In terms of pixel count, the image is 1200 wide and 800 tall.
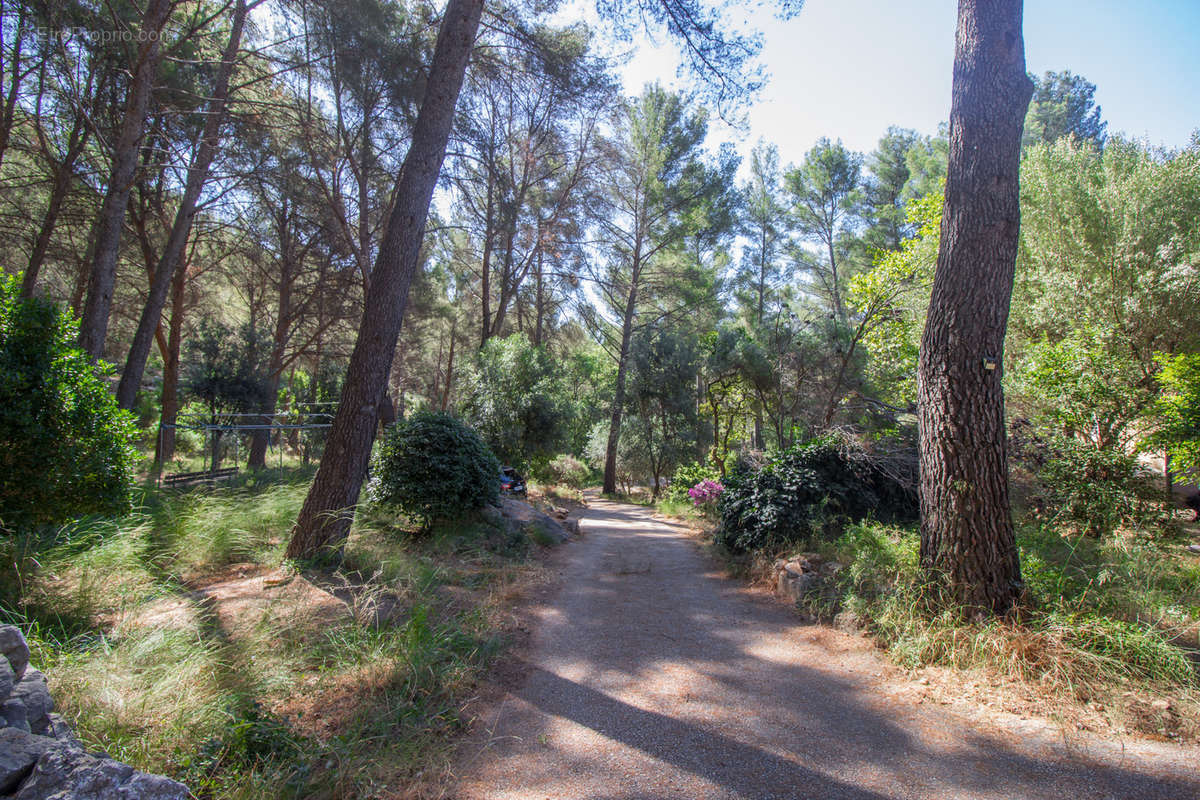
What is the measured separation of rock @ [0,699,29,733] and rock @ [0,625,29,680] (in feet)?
0.78

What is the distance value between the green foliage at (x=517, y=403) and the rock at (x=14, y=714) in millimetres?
12156

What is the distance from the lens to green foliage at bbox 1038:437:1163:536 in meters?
5.49

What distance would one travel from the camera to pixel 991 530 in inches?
148

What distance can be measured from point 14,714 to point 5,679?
0.11 metres

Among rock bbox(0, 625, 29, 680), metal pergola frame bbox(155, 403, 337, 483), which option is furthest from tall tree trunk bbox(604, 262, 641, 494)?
rock bbox(0, 625, 29, 680)

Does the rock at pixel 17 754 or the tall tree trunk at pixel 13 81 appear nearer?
the rock at pixel 17 754

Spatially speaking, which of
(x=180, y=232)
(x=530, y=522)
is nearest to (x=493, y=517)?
(x=530, y=522)

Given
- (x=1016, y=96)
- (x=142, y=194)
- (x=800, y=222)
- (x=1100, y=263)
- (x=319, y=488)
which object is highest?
(x=800, y=222)

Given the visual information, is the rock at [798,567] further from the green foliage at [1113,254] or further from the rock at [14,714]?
the rock at [14,714]

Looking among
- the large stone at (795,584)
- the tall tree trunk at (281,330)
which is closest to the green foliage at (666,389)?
the tall tree trunk at (281,330)

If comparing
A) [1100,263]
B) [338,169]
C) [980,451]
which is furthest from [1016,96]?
[338,169]

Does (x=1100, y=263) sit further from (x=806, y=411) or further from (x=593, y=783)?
(x=593, y=783)

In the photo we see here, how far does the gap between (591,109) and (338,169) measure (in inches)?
221

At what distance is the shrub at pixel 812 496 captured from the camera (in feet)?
19.7
